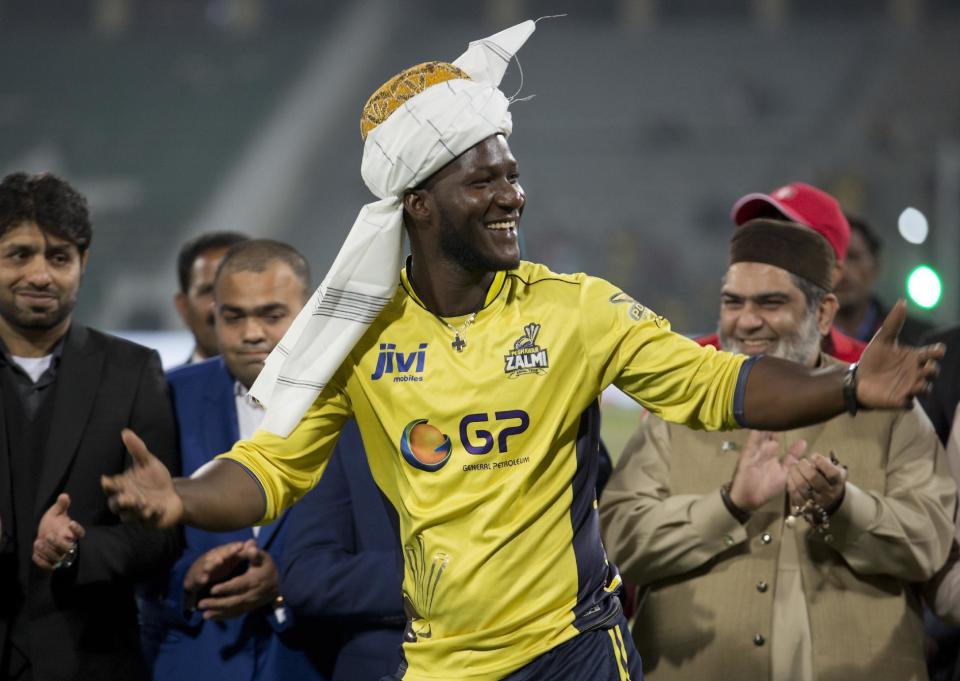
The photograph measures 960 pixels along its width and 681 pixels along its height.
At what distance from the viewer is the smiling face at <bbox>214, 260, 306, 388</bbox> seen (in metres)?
4.29

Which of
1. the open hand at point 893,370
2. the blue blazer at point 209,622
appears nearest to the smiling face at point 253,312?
the blue blazer at point 209,622

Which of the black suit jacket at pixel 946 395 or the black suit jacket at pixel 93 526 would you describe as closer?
the black suit jacket at pixel 93 526

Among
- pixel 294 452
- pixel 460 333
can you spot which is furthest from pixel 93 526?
pixel 460 333

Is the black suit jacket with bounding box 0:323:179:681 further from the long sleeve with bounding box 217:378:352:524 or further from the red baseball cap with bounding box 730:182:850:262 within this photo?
the red baseball cap with bounding box 730:182:850:262

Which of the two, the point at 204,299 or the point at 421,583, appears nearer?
the point at 421,583

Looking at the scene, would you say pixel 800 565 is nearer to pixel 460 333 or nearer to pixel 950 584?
pixel 950 584

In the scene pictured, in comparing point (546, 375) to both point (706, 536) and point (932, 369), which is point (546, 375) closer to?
point (932, 369)

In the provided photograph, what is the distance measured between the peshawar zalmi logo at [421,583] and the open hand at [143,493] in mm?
549

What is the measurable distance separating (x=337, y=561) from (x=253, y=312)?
0.97 meters

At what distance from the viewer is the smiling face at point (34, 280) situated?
3947 mm

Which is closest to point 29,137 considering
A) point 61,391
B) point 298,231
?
point 298,231

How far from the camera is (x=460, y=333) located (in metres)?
3.04

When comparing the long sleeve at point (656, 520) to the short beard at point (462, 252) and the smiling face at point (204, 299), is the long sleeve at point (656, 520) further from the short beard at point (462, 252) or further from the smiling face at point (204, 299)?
the smiling face at point (204, 299)

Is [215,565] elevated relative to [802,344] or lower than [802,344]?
lower
